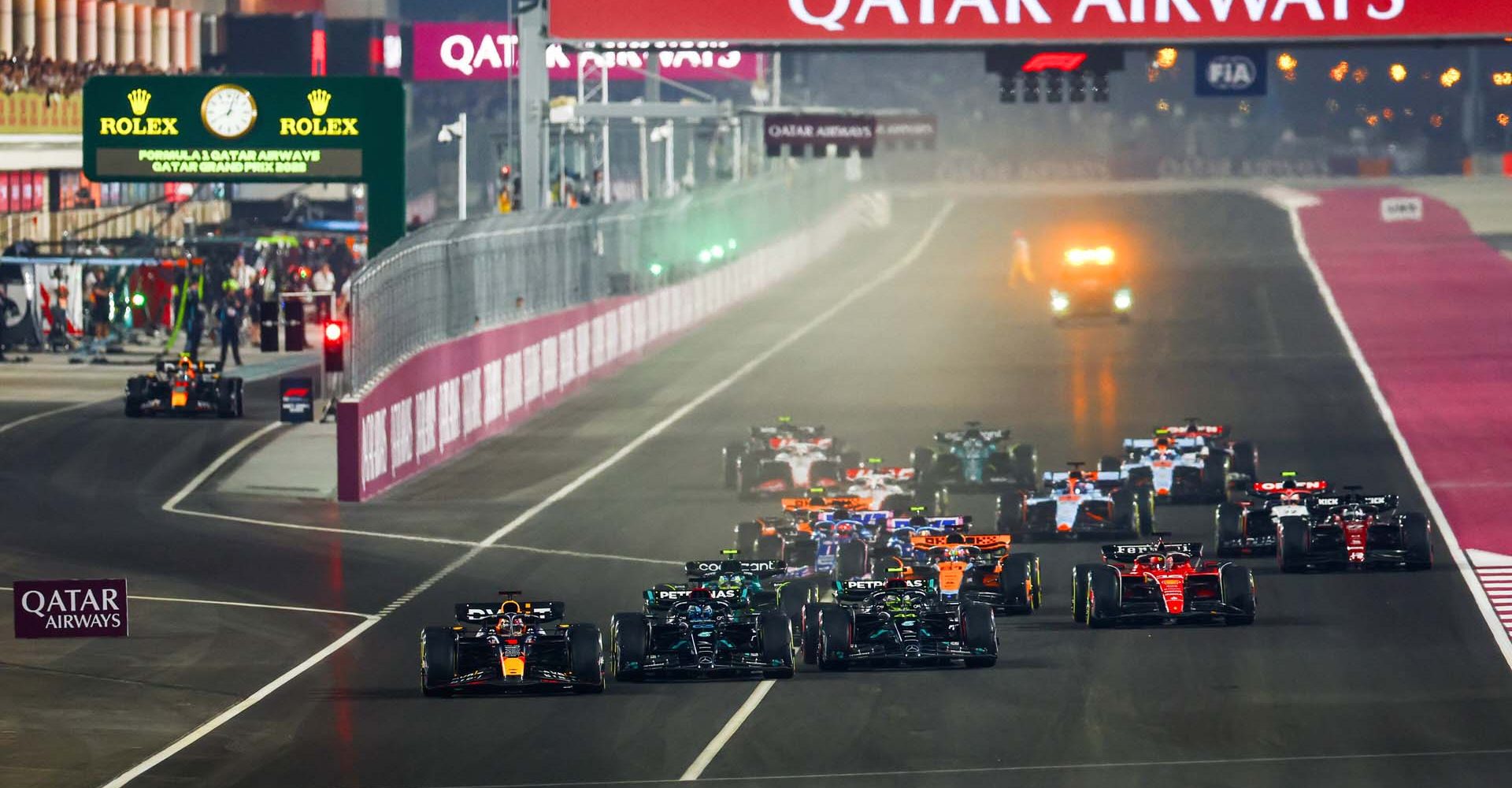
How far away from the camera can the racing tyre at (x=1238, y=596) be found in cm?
2514

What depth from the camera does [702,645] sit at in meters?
22.6

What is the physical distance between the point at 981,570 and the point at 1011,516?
5359 millimetres

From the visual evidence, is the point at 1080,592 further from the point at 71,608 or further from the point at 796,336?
the point at 796,336

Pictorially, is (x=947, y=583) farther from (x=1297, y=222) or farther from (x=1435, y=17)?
(x=1297, y=222)

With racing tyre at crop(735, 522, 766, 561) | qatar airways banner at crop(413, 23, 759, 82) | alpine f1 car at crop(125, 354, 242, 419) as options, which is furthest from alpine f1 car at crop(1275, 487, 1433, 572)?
qatar airways banner at crop(413, 23, 759, 82)

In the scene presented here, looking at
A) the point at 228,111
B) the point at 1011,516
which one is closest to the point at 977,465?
the point at 1011,516

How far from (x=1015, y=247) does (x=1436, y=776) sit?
195ft

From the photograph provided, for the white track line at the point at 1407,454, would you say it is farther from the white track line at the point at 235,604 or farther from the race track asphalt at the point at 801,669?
the white track line at the point at 235,604

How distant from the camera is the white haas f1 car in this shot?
31141 mm

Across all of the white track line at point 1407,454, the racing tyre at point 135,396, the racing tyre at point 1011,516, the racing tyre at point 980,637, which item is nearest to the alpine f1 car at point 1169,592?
the racing tyre at point 980,637

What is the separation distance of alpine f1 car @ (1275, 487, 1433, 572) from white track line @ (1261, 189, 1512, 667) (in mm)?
736

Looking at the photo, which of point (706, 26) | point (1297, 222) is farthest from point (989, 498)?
point (1297, 222)

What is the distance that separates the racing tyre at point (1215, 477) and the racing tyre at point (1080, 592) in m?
9.29

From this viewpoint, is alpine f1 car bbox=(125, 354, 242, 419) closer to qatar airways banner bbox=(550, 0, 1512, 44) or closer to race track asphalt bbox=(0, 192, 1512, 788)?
race track asphalt bbox=(0, 192, 1512, 788)
